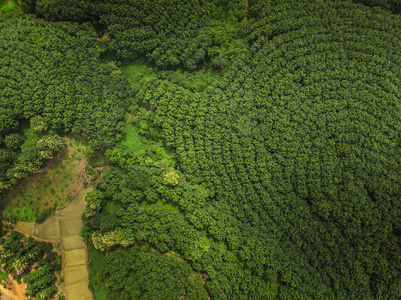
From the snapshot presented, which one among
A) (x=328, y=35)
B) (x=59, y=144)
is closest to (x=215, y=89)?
(x=328, y=35)

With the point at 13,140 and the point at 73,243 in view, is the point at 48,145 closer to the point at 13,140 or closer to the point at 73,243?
the point at 13,140

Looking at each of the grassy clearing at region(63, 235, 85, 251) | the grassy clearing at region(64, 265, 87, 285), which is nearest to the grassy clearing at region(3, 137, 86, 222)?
the grassy clearing at region(63, 235, 85, 251)

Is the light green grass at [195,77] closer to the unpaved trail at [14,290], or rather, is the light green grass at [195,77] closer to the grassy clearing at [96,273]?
the grassy clearing at [96,273]

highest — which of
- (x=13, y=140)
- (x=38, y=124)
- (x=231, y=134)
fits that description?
(x=231, y=134)

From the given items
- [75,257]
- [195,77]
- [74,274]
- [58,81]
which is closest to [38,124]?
[58,81]

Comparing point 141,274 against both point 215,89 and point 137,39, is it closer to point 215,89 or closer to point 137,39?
point 215,89

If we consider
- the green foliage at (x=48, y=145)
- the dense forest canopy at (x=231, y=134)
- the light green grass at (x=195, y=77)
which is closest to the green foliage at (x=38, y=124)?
the dense forest canopy at (x=231, y=134)
